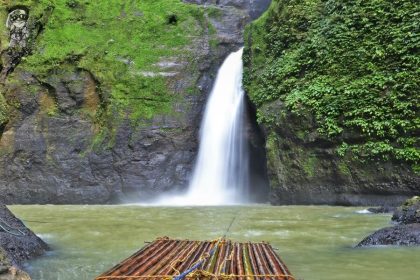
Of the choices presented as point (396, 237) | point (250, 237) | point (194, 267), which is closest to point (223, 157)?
point (250, 237)

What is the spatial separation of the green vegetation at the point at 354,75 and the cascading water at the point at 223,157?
6.76ft

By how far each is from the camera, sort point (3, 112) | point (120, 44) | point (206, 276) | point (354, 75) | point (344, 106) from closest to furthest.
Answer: point (206, 276), point (344, 106), point (354, 75), point (3, 112), point (120, 44)

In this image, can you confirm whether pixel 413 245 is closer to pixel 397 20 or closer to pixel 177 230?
pixel 177 230

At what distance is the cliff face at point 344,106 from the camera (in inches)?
501

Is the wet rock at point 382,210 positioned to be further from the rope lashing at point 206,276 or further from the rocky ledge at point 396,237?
the rope lashing at point 206,276

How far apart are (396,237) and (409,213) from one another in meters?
1.82

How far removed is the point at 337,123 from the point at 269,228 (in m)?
5.74

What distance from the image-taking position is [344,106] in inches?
537

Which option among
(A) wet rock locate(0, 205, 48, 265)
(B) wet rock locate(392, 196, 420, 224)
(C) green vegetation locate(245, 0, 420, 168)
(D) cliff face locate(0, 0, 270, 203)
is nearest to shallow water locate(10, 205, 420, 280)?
(A) wet rock locate(0, 205, 48, 265)

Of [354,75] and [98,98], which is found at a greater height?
[354,75]

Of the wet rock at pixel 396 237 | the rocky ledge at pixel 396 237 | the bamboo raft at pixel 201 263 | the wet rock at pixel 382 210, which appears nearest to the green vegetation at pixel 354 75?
the wet rock at pixel 382 210

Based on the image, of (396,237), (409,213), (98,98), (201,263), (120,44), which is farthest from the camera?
(120,44)

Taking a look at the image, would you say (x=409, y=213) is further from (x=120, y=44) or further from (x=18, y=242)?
(x=120, y=44)

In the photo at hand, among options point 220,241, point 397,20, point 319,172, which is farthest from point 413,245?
point 397,20
